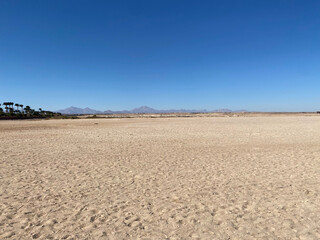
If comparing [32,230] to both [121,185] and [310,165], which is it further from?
[310,165]

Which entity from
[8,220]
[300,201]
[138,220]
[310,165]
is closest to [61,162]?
[8,220]

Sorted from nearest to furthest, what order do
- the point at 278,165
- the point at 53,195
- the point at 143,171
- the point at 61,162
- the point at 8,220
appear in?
the point at 8,220 → the point at 53,195 → the point at 143,171 → the point at 278,165 → the point at 61,162

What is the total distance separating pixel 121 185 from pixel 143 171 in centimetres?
197

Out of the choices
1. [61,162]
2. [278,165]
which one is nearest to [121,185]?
[61,162]

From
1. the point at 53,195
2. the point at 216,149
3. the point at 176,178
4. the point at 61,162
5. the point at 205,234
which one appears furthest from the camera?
the point at 216,149

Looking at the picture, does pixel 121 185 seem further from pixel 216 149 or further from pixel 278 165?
pixel 216 149

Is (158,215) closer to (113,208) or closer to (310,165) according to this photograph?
(113,208)

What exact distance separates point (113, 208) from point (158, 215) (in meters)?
1.34

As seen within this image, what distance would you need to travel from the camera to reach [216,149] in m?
15.0

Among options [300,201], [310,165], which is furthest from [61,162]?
[310,165]

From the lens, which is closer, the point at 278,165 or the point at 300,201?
the point at 300,201

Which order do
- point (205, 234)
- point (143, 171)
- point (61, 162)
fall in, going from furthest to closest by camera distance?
1. point (61, 162)
2. point (143, 171)
3. point (205, 234)

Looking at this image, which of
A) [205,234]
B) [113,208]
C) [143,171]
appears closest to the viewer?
[205,234]

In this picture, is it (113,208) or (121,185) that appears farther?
(121,185)
